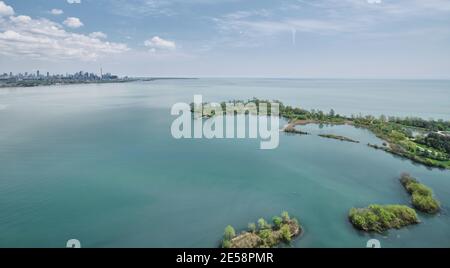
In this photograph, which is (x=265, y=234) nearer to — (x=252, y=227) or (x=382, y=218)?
(x=252, y=227)

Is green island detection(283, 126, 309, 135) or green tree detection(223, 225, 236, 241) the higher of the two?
green island detection(283, 126, 309, 135)

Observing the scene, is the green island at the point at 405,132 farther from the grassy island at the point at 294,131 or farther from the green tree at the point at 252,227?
the green tree at the point at 252,227

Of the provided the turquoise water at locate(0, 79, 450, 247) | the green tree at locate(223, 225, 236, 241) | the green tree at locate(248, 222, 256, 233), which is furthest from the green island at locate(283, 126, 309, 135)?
the green tree at locate(223, 225, 236, 241)

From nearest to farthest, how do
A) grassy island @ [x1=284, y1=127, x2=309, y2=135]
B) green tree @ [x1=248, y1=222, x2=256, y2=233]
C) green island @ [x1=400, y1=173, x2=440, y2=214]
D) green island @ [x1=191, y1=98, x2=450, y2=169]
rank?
green tree @ [x1=248, y1=222, x2=256, y2=233] → green island @ [x1=400, y1=173, x2=440, y2=214] → green island @ [x1=191, y1=98, x2=450, y2=169] → grassy island @ [x1=284, y1=127, x2=309, y2=135]

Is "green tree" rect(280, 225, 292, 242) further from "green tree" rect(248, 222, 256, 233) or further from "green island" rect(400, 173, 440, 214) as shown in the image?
"green island" rect(400, 173, 440, 214)

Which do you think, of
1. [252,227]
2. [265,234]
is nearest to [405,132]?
→ [252,227]

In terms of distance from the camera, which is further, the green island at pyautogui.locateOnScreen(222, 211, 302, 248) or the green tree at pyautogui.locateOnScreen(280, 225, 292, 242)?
the green tree at pyautogui.locateOnScreen(280, 225, 292, 242)
